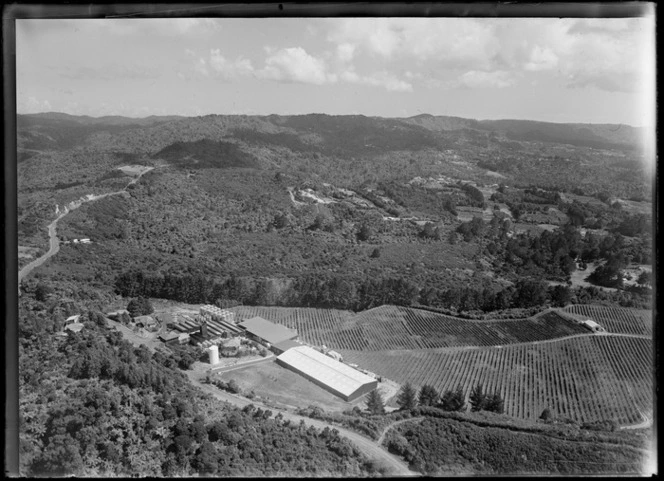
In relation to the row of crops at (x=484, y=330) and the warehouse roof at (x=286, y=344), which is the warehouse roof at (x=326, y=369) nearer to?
the warehouse roof at (x=286, y=344)

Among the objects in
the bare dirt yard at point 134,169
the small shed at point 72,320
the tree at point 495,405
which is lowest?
the tree at point 495,405

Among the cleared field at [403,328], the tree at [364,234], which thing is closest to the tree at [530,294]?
the cleared field at [403,328]

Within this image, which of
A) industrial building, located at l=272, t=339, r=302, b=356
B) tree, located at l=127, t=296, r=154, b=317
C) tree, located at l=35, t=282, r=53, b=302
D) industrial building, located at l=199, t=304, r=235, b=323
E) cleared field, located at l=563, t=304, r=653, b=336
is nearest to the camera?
tree, located at l=35, t=282, r=53, b=302

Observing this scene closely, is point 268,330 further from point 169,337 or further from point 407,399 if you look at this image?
point 407,399

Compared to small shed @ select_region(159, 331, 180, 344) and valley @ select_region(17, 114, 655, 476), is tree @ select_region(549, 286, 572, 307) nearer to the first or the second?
valley @ select_region(17, 114, 655, 476)

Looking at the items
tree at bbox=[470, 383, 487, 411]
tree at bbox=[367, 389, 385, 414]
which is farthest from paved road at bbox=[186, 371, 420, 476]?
tree at bbox=[470, 383, 487, 411]

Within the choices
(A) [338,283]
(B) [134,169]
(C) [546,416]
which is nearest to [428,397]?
(C) [546,416]

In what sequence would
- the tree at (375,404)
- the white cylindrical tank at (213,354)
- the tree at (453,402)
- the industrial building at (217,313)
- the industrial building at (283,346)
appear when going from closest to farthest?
the tree at (375,404)
the tree at (453,402)
the white cylindrical tank at (213,354)
the industrial building at (283,346)
the industrial building at (217,313)
